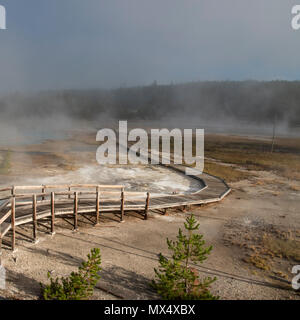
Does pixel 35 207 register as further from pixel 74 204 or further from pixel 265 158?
pixel 265 158

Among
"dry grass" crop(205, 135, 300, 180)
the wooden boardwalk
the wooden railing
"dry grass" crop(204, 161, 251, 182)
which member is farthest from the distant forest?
the wooden railing

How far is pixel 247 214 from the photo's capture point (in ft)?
45.0

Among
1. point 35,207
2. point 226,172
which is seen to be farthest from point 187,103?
point 35,207

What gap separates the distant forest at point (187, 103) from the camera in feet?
304

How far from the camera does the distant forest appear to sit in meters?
92.5

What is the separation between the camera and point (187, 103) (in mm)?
113312

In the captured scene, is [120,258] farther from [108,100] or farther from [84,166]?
[108,100]

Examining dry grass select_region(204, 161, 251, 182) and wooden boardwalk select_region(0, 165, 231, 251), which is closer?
wooden boardwalk select_region(0, 165, 231, 251)

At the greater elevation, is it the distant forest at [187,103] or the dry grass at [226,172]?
the distant forest at [187,103]

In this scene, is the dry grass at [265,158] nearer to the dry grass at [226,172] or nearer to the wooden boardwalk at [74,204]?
the dry grass at [226,172]

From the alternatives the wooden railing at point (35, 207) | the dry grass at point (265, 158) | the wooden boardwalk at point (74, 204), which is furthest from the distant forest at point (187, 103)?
the wooden railing at point (35, 207)

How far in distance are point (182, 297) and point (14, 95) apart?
158908 millimetres

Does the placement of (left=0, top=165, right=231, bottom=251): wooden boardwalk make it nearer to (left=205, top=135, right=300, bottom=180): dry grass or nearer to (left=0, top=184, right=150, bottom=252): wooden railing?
(left=0, top=184, right=150, bottom=252): wooden railing

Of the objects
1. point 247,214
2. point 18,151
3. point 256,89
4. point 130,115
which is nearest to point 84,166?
point 18,151
